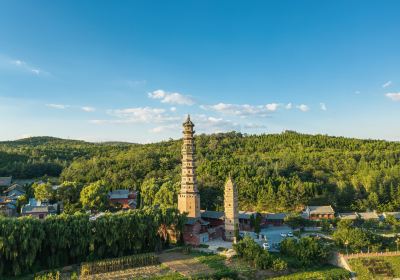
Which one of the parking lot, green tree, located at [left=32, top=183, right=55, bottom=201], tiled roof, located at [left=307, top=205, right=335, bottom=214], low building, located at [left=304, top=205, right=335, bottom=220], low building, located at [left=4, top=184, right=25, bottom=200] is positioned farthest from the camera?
low building, located at [left=4, top=184, right=25, bottom=200]

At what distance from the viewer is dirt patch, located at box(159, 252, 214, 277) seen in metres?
24.4

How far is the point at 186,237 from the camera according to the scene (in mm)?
31719

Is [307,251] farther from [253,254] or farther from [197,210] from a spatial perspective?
[197,210]

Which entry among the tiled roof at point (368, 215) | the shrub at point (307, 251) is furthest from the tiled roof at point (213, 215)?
the tiled roof at point (368, 215)

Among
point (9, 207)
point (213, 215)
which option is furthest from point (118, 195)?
point (213, 215)

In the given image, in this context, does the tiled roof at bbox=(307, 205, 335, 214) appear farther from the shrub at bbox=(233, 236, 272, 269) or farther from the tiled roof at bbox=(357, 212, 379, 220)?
the shrub at bbox=(233, 236, 272, 269)

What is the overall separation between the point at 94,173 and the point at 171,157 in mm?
14787

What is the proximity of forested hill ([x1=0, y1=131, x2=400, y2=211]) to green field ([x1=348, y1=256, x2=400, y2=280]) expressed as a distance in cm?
1943

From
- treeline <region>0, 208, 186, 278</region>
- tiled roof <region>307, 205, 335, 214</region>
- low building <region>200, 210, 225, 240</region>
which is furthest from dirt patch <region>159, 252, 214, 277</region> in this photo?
tiled roof <region>307, 205, 335, 214</region>

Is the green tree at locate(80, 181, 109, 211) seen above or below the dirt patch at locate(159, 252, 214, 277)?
above

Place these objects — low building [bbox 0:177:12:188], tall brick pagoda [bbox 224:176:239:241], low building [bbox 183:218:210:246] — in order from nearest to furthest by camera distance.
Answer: low building [bbox 183:218:210:246] < tall brick pagoda [bbox 224:176:239:241] < low building [bbox 0:177:12:188]

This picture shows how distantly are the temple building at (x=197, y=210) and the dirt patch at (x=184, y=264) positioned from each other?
11.7ft

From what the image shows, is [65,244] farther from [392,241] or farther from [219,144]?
[219,144]

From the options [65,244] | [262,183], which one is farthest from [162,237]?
[262,183]
